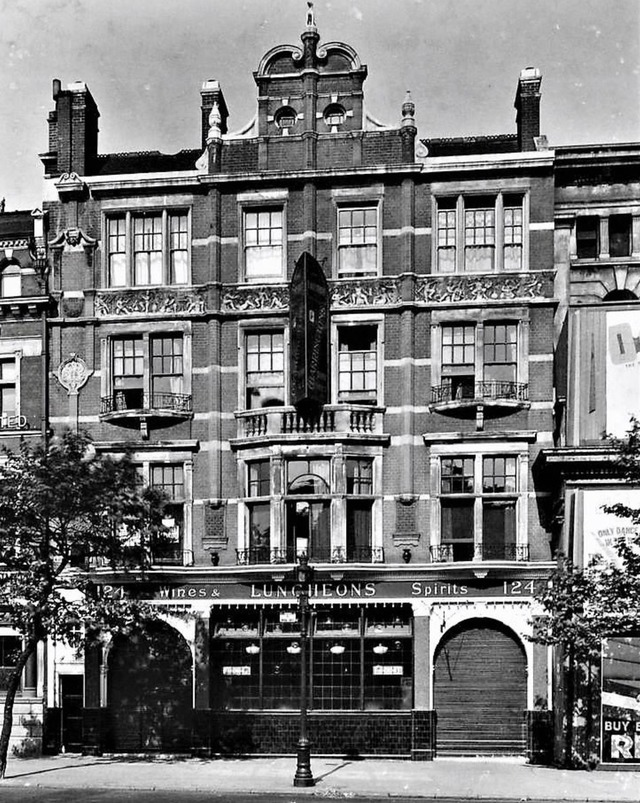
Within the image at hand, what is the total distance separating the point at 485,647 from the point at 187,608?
8.42 m

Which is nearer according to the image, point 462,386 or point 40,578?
point 40,578

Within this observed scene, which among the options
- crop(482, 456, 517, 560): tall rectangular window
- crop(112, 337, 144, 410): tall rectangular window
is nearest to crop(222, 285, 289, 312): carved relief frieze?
crop(112, 337, 144, 410): tall rectangular window

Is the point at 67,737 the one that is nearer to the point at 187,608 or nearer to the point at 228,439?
the point at 187,608

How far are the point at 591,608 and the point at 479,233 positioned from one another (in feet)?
39.4

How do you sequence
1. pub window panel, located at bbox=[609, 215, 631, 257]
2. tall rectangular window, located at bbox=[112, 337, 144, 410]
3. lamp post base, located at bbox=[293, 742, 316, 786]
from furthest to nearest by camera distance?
pub window panel, located at bbox=[609, 215, 631, 257] → tall rectangular window, located at bbox=[112, 337, 144, 410] → lamp post base, located at bbox=[293, 742, 316, 786]

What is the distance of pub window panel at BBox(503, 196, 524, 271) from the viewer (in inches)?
1326

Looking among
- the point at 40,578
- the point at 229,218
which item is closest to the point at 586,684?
the point at 40,578

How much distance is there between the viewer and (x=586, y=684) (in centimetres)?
2966

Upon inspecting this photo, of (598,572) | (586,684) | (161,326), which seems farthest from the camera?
(161,326)

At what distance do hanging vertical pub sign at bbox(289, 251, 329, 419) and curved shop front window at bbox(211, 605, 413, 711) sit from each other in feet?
19.3

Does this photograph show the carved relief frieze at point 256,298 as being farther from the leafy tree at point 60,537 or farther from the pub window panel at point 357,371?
the leafy tree at point 60,537

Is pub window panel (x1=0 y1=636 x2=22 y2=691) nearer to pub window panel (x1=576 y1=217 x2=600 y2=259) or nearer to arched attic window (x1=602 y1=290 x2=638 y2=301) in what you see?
arched attic window (x1=602 y1=290 x2=638 y2=301)

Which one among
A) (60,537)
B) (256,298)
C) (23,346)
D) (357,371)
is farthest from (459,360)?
(23,346)

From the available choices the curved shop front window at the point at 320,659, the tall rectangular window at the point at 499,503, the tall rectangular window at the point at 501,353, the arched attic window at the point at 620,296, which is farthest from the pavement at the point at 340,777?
the arched attic window at the point at 620,296
